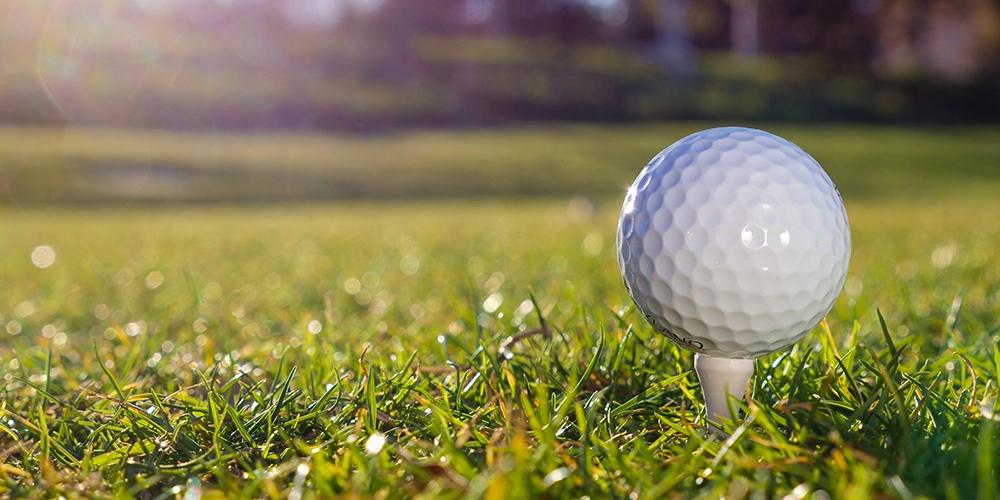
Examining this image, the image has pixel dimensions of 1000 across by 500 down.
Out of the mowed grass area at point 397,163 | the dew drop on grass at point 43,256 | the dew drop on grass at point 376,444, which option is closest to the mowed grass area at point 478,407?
the dew drop on grass at point 376,444

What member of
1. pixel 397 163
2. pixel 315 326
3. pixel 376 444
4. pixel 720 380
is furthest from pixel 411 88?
pixel 376 444

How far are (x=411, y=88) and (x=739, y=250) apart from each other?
28918 millimetres

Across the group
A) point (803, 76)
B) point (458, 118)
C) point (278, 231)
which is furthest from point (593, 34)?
point (278, 231)

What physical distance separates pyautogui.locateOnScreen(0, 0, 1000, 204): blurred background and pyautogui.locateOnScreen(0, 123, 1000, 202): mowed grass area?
0.10 meters

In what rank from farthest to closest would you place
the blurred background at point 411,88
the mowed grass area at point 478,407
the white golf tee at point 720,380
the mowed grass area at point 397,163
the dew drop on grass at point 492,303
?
the blurred background at point 411,88, the mowed grass area at point 397,163, the dew drop on grass at point 492,303, the white golf tee at point 720,380, the mowed grass area at point 478,407

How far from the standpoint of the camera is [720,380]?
126 cm

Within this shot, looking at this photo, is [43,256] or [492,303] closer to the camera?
[492,303]

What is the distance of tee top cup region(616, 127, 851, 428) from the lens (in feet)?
4.33

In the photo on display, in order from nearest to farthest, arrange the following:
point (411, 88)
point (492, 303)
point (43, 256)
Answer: point (492, 303) < point (43, 256) < point (411, 88)

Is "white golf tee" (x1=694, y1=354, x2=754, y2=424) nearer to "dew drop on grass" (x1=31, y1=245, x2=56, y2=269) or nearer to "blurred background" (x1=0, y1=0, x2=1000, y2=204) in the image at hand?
"dew drop on grass" (x1=31, y1=245, x2=56, y2=269)

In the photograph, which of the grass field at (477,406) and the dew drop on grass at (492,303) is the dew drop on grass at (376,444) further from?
the dew drop on grass at (492,303)

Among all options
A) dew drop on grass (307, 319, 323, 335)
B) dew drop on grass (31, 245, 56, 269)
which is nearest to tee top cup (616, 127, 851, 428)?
dew drop on grass (307, 319, 323, 335)

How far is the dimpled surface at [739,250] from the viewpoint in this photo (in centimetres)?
134

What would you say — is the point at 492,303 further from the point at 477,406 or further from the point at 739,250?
the point at 739,250
